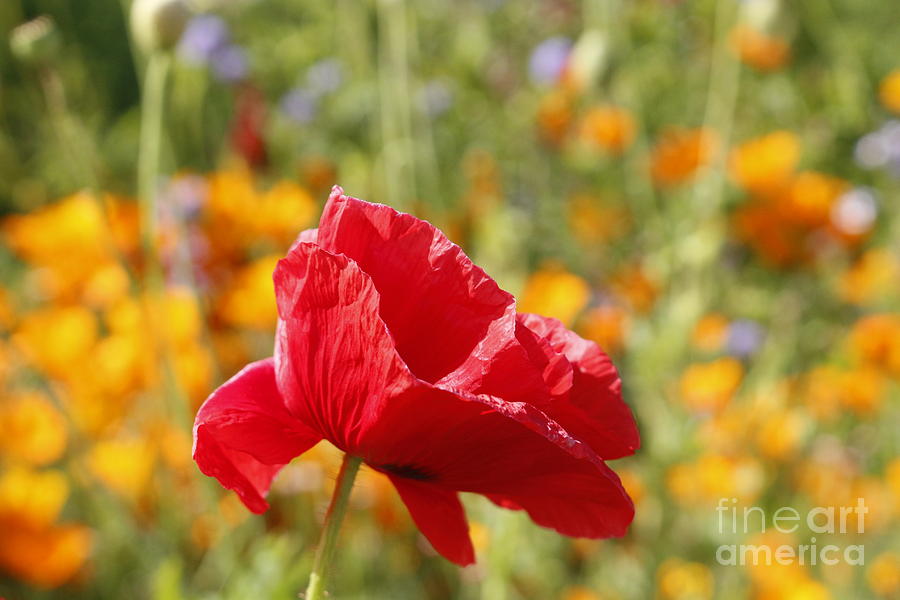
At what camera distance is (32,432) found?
1408 mm

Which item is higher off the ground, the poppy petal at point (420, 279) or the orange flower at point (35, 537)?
the orange flower at point (35, 537)

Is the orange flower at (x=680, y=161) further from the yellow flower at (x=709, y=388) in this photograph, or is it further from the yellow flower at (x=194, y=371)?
the yellow flower at (x=194, y=371)

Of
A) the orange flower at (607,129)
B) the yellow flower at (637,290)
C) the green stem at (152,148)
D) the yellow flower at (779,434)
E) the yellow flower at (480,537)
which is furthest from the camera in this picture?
the orange flower at (607,129)

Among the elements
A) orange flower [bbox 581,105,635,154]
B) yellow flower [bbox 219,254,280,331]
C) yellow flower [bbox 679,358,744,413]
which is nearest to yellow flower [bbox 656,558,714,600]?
yellow flower [bbox 679,358,744,413]

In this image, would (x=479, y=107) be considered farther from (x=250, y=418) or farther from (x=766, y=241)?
(x=250, y=418)

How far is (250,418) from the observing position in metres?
0.45

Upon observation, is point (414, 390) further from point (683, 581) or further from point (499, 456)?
point (683, 581)

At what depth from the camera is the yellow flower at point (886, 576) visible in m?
1.42

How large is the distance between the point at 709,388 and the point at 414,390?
3.84 feet

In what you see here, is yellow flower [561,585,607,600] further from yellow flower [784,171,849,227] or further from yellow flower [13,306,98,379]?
yellow flower [784,171,849,227]

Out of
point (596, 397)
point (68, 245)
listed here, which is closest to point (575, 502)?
point (596, 397)

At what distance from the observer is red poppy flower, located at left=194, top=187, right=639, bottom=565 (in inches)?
16.2

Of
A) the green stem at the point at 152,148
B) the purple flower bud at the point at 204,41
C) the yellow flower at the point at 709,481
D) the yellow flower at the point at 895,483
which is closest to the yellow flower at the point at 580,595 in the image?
the yellow flower at the point at 709,481

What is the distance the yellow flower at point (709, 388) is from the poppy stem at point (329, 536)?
3.76ft
